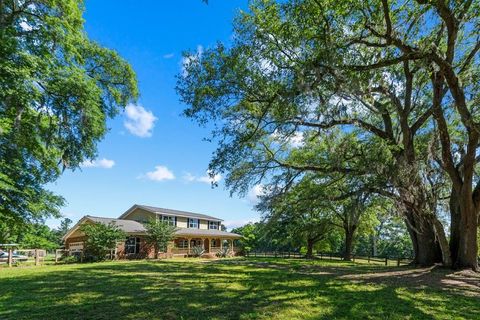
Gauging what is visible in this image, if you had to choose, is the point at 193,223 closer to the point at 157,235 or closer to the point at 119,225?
the point at 157,235

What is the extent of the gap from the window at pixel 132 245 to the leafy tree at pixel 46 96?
14.1m

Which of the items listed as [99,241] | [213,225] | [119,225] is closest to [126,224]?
[119,225]

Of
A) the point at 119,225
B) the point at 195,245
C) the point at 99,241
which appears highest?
the point at 119,225

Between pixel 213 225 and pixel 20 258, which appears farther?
pixel 213 225

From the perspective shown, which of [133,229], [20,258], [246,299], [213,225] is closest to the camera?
[246,299]

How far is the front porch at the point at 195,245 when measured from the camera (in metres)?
36.3

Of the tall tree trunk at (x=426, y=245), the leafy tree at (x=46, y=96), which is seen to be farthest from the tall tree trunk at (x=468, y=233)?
the leafy tree at (x=46, y=96)

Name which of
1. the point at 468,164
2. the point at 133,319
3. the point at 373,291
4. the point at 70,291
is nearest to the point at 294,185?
the point at 468,164

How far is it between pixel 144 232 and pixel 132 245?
1.73 metres

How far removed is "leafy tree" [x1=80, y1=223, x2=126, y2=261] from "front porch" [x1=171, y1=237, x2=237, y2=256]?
30.0ft

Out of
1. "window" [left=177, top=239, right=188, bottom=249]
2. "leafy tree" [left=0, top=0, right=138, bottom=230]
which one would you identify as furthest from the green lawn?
"window" [left=177, top=239, right=188, bottom=249]

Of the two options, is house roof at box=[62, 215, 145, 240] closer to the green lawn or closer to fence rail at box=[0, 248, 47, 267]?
fence rail at box=[0, 248, 47, 267]

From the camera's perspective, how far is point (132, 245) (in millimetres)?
32156

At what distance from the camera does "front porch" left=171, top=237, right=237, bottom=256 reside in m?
36.3
